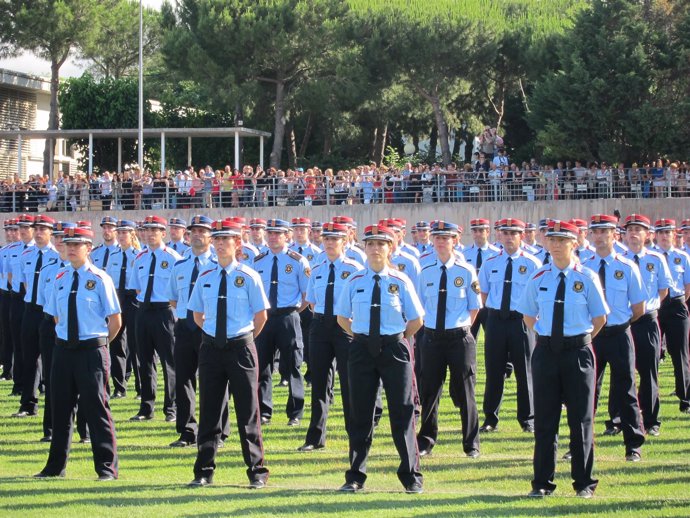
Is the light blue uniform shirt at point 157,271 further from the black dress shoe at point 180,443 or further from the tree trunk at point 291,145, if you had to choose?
the tree trunk at point 291,145

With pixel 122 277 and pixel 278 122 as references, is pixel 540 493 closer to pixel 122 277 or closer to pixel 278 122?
pixel 122 277

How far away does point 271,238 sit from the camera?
1420 centimetres

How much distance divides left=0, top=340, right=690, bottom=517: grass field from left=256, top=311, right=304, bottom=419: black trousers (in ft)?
0.89

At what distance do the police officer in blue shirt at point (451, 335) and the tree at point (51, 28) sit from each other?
126ft

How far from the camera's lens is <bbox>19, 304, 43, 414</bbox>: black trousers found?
47.4ft

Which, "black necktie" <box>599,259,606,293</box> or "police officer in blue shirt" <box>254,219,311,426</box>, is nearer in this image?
"black necktie" <box>599,259,606,293</box>

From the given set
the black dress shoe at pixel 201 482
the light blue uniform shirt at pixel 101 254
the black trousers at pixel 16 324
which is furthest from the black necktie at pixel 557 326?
the black trousers at pixel 16 324

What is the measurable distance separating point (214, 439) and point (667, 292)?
5.68 m

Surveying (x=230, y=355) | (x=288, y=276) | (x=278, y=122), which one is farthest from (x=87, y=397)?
(x=278, y=122)

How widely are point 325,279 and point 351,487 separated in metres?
3.25

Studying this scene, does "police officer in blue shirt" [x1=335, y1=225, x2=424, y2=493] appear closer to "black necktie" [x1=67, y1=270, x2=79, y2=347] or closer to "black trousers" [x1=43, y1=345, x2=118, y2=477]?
"black trousers" [x1=43, y1=345, x2=118, y2=477]

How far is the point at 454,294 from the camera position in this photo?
36.7 feet

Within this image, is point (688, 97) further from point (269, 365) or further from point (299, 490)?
point (299, 490)

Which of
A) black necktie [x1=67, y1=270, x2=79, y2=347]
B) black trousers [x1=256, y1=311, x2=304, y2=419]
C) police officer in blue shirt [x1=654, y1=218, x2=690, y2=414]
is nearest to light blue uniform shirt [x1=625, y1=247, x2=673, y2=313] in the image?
police officer in blue shirt [x1=654, y1=218, x2=690, y2=414]
